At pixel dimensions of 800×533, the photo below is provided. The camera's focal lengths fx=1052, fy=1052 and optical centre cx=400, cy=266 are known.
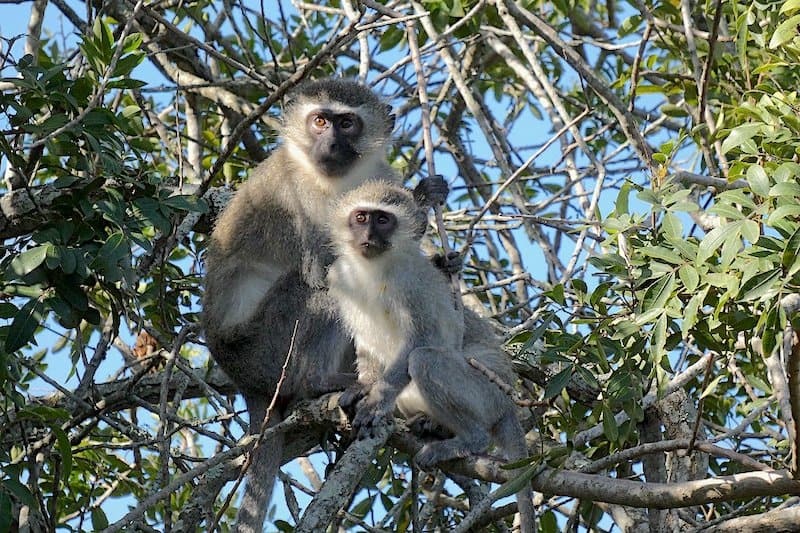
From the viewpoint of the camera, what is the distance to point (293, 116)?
6922mm

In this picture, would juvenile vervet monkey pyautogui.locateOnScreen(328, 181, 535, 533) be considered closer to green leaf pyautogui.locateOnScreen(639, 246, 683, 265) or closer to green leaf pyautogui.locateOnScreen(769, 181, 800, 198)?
green leaf pyautogui.locateOnScreen(639, 246, 683, 265)

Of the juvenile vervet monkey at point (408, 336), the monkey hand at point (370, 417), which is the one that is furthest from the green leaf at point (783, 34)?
the monkey hand at point (370, 417)

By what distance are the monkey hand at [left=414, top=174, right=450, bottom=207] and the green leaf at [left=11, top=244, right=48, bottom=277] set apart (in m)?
2.27

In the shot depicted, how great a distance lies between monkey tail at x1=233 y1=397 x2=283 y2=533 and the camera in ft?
17.5

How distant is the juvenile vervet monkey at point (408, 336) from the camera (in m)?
5.30

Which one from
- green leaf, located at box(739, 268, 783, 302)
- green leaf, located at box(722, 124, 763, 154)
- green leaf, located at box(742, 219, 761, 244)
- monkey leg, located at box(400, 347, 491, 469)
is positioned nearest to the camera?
green leaf, located at box(739, 268, 783, 302)

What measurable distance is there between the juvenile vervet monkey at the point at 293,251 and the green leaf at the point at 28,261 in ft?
5.81

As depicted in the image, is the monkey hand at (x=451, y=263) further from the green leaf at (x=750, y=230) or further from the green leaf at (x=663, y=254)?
the green leaf at (x=750, y=230)

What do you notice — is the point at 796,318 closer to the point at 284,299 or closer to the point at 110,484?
the point at 284,299

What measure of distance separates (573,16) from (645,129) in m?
1.31

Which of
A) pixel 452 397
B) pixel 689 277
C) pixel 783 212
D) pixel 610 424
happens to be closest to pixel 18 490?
pixel 452 397

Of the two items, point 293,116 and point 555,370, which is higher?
point 293,116

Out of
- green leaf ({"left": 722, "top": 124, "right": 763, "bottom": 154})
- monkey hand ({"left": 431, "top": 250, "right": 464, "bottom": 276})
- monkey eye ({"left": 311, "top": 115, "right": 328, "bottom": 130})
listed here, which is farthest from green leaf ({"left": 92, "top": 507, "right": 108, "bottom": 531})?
green leaf ({"left": 722, "top": 124, "right": 763, "bottom": 154})

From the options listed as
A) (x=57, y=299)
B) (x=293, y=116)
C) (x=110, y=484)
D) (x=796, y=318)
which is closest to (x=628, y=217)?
(x=796, y=318)
